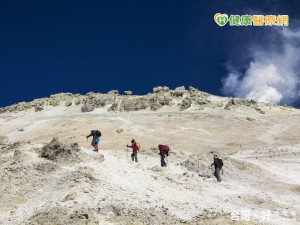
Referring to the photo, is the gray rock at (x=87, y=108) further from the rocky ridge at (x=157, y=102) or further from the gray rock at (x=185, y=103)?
the gray rock at (x=185, y=103)

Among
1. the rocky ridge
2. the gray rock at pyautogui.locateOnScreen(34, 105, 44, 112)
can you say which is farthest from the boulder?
the gray rock at pyautogui.locateOnScreen(34, 105, 44, 112)

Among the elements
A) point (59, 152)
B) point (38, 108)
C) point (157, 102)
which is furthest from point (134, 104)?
point (59, 152)

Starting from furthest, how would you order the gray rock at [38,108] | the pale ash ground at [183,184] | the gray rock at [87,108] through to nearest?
the gray rock at [38,108] < the gray rock at [87,108] < the pale ash ground at [183,184]

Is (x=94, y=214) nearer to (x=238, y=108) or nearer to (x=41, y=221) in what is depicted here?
(x=41, y=221)

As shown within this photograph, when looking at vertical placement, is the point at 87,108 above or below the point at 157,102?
below

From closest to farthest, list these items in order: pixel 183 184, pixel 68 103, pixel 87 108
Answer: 1. pixel 183 184
2. pixel 87 108
3. pixel 68 103

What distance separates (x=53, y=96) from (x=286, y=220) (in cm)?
8590

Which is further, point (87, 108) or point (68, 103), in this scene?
point (68, 103)

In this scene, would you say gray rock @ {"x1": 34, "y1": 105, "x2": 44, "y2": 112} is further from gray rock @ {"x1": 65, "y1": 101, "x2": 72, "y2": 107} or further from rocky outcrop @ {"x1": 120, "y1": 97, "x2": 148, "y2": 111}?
rocky outcrop @ {"x1": 120, "y1": 97, "x2": 148, "y2": 111}

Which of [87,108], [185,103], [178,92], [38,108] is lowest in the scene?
[87,108]

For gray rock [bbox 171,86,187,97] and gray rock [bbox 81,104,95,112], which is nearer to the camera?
gray rock [bbox 81,104,95,112]

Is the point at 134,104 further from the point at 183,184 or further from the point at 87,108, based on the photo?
the point at 183,184

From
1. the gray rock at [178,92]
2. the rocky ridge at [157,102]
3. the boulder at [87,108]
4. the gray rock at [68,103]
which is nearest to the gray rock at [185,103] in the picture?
the rocky ridge at [157,102]

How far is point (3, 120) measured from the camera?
70375 mm
